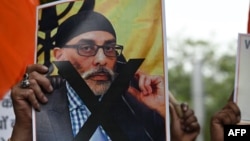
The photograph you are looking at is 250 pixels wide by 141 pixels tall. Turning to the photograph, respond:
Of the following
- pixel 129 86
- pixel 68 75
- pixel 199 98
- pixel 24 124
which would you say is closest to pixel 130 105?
pixel 129 86

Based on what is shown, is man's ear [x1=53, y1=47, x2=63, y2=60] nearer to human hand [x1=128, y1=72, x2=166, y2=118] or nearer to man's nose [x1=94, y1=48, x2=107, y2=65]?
man's nose [x1=94, y1=48, x2=107, y2=65]

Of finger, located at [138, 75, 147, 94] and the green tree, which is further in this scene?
the green tree

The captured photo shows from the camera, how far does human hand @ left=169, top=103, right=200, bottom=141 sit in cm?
183

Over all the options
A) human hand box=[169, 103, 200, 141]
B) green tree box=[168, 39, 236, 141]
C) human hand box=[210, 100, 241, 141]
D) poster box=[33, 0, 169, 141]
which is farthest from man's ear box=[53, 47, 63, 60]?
green tree box=[168, 39, 236, 141]

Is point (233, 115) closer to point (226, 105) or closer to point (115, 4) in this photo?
point (226, 105)

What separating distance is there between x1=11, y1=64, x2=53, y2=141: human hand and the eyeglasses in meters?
0.10

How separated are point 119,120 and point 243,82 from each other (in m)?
0.33

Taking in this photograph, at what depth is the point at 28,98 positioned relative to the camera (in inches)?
74.7

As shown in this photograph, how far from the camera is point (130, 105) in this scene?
185 centimetres

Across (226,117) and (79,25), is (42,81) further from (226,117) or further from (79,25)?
(226,117)

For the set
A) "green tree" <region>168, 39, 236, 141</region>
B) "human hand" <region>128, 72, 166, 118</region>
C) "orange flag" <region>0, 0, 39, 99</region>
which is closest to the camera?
"human hand" <region>128, 72, 166, 118</region>

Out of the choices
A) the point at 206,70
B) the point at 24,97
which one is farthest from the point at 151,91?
the point at 206,70

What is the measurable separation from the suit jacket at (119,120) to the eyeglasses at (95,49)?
0.11 m

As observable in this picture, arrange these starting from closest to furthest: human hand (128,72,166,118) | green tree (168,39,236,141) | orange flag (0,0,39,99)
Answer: human hand (128,72,166,118)
orange flag (0,0,39,99)
green tree (168,39,236,141)
